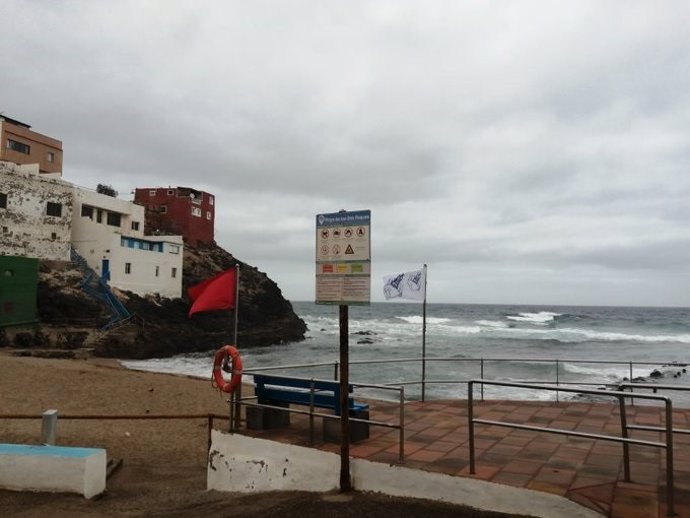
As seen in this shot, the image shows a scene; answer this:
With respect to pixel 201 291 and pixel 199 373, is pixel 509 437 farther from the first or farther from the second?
pixel 199 373

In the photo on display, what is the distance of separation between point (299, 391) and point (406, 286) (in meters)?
4.49

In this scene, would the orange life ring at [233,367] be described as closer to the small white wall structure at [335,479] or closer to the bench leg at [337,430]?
the small white wall structure at [335,479]

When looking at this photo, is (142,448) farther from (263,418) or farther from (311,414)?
(311,414)

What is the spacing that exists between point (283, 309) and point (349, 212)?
51.5 metres

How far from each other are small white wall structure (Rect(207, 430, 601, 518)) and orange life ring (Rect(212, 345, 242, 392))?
578 mm

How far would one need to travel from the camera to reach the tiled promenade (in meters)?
4.51

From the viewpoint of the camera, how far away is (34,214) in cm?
3669

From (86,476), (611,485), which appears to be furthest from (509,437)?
(86,476)

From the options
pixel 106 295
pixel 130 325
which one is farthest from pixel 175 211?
pixel 130 325

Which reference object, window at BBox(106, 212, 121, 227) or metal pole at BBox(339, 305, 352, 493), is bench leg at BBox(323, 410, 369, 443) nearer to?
metal pole at BBox(339, 305, 352, 493)

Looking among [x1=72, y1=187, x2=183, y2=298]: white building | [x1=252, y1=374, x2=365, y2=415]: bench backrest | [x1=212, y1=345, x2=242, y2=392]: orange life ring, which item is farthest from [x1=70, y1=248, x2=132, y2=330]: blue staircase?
[x1=252, y1=374, x2=365, y2=415]: bench backrest

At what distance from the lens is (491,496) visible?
4.58 meters

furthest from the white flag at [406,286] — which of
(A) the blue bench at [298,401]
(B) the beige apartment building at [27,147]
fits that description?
(B) the beige apartment building at [27,147]

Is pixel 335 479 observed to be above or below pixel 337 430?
→ below
